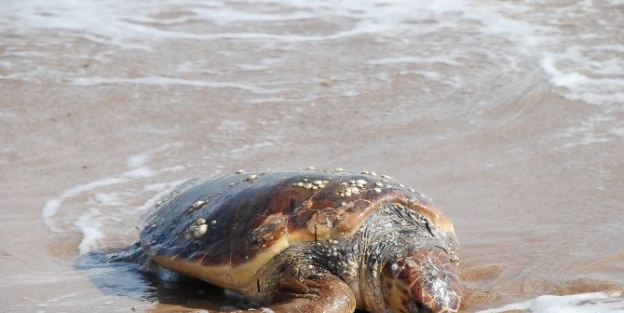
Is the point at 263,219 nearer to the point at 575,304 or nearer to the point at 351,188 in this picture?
the point at 351,188

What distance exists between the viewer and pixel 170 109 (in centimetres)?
711

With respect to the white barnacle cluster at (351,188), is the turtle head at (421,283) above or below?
below

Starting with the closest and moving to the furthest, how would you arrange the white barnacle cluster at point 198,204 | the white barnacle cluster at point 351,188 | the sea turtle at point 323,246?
the sea turtle at point 323,246
the white barnacle cluster at point 351,188
the white barnacle cluster at point 198,204

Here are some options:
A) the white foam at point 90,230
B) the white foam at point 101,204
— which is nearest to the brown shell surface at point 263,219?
the white foam at point 90,230

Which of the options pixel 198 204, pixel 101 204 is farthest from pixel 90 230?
pixel 198 204

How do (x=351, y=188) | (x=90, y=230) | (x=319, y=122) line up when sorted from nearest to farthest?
(x=351, y=188)
(x=90, y=230)
(x=319, y=122)

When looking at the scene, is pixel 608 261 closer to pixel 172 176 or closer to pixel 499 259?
pixel 499 259

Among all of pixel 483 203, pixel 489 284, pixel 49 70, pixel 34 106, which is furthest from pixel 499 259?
pixel 49 70

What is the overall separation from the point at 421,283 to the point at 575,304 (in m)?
0.72

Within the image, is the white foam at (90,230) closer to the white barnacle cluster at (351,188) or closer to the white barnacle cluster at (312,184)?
the white barnacle cluster at (312,184)

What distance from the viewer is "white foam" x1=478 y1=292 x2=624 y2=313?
3.74 meters

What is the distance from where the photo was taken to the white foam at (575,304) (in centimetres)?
374

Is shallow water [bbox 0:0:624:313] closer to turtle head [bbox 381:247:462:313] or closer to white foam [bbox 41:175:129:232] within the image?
white foam [bbox 41:175:129:232]

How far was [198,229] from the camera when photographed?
3.98 metres
